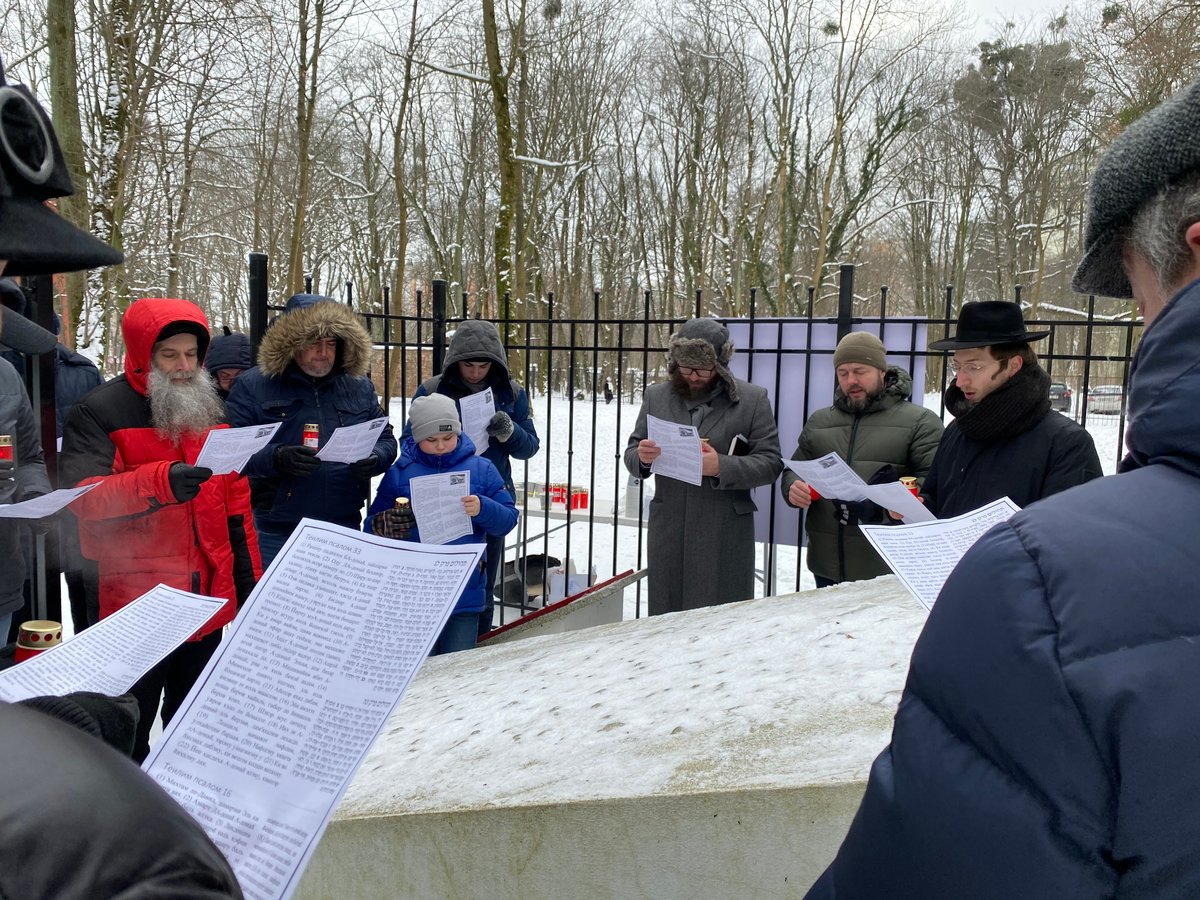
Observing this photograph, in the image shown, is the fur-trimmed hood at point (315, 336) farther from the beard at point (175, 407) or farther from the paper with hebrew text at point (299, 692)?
the paper with hebrew text at point (299, 692)

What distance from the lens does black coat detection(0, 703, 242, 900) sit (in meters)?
0.46

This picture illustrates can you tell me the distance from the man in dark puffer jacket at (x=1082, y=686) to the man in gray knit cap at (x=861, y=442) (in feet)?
10.5

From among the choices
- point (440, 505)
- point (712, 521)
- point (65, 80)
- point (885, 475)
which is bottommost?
point (712, 521)

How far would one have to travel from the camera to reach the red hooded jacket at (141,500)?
323 centimetres

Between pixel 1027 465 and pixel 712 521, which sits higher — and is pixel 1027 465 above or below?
above

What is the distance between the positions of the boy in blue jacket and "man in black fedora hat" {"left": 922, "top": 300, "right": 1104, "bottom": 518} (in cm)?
195

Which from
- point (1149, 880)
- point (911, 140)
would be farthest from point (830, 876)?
point (911, 140)

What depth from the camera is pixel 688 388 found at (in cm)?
448

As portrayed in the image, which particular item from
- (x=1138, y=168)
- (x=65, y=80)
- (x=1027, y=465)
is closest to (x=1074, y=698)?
(x=1138, y=168)

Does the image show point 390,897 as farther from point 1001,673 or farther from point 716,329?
point 716,329

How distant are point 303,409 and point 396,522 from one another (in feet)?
2.59

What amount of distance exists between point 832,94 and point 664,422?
60.0 ft

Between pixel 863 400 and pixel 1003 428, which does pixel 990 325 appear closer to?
pixel 1003 428

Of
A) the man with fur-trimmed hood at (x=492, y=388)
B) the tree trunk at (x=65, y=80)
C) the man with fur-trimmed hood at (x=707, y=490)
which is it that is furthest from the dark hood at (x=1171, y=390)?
the tree trunk at (x=65, y=80)
